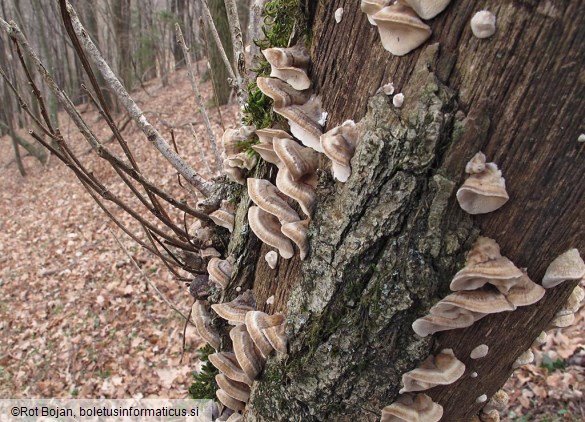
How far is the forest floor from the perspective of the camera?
14.8 ft

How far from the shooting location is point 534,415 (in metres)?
4.12

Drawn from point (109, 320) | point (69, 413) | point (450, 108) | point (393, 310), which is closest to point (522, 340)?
point (393, 310)

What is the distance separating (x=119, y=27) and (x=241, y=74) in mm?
20957

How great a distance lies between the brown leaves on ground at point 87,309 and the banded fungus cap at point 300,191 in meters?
2.25

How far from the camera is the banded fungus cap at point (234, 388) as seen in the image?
1.90 meters

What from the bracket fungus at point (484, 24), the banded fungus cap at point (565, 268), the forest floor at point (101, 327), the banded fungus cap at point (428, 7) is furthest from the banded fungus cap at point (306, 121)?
the forest floor at point (101, 327)

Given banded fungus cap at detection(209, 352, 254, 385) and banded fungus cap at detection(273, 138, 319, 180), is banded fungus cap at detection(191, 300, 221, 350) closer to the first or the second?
banded fungus cap at detection(209, 352, 254, 385)

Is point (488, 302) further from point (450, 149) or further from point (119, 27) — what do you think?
point (119, 27)

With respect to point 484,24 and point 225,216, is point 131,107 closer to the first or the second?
point 225,216

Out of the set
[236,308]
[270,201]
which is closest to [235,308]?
[236,308]

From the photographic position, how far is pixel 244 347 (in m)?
1.74

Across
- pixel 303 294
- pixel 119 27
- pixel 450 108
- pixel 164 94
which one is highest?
pixel 450 108

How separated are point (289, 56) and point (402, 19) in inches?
21.3

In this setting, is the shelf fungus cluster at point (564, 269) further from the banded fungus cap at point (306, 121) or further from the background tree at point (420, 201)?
the banded fungus cap at point (306, 121)
